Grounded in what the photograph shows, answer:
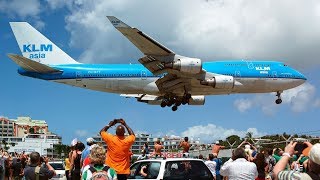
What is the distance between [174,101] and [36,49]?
567 inches

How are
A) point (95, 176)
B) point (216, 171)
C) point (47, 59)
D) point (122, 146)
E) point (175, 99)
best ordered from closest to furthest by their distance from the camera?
point (95, 176) < point (122, 146) < point (216, 171) < point (175, 99) < point (47, 59)

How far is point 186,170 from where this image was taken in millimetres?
10672

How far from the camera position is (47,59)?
134 ft

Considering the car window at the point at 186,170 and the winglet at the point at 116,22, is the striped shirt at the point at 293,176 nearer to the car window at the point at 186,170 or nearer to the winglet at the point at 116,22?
the car window at the point at 186,170

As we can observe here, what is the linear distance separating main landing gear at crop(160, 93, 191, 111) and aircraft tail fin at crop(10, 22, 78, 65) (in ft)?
30.5

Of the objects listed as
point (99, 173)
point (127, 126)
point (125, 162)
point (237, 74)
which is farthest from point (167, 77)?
point (99, 173)

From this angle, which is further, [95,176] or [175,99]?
[175,99]

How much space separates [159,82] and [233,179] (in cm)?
2711

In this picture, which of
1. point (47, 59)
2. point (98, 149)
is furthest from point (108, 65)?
point (98, 149)

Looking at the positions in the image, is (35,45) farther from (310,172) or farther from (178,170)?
(310,172)

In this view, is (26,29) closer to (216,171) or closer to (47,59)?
(47,59)

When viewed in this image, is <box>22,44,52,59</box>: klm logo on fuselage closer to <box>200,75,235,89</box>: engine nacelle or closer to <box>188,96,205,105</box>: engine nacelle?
<box>188,96,205,105</box>: engine nacelle

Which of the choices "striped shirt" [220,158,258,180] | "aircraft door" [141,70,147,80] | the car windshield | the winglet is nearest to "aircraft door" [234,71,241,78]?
"aircraft door" [141,70,147,80]

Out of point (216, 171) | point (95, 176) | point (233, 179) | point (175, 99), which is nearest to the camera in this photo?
point (95, 176)
